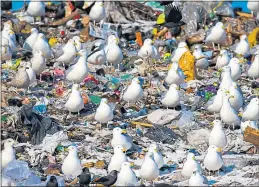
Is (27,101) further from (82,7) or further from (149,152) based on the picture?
(82,7)

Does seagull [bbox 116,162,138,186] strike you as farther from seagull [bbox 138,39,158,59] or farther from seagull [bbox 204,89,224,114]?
seagull [bbox 138,39,158,59]

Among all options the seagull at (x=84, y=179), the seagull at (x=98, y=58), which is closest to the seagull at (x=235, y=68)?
the seagull at (x=98, y=58)

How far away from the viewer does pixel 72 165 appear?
618 inches

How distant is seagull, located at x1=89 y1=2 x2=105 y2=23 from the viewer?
22453 mm

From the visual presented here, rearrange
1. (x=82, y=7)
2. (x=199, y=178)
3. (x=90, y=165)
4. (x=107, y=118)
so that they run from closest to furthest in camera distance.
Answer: (x=199, y=178)
(x=90, y=165)
(x=107, y=118)
(x=82, y=7)

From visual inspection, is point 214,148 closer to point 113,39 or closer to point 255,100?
point 255,100

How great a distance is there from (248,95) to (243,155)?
3007mm

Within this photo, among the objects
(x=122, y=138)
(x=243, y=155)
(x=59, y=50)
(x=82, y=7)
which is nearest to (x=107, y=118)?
(x=122, y=138)

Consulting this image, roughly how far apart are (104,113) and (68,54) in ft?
10.4

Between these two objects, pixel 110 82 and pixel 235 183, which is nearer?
pixel 235 183

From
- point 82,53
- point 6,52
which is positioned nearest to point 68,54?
point 82,53

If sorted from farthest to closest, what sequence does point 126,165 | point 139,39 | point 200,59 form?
point 139,39 < point 200,59 < point 126,165

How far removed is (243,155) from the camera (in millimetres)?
16719

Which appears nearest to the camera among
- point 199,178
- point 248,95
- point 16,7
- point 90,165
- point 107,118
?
point 199,178
